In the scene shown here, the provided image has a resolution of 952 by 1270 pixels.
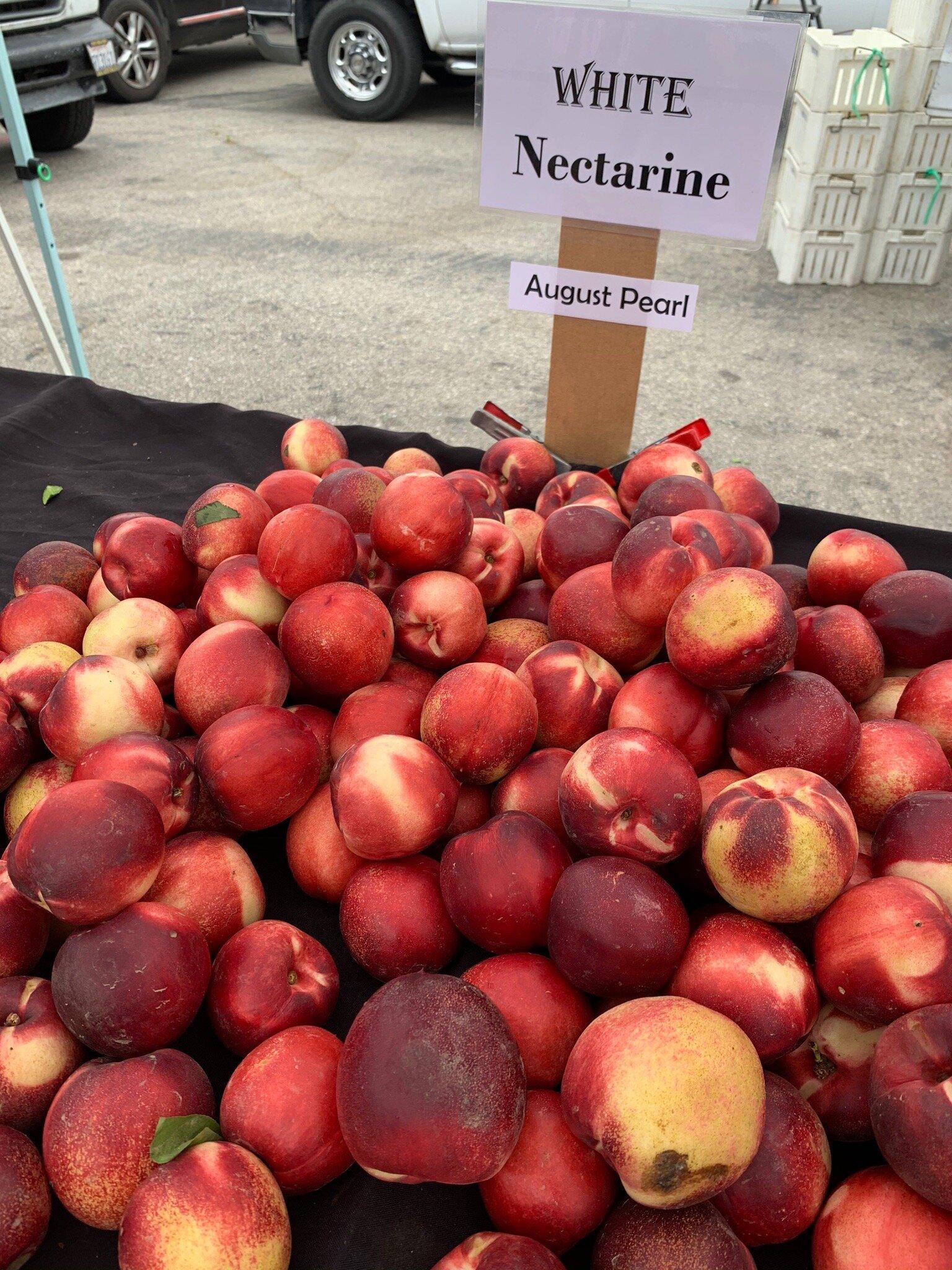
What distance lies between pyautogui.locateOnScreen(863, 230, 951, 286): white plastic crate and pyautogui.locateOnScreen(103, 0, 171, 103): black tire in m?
7.22

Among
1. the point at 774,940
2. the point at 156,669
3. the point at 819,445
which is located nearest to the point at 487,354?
the point at 819,445

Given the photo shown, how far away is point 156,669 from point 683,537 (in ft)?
2.90

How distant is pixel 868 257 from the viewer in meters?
5.58

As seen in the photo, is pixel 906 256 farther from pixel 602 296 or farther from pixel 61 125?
pixel 61 125

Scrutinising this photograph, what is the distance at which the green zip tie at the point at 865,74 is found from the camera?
4539 millimetres

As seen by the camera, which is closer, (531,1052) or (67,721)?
(531,1052)

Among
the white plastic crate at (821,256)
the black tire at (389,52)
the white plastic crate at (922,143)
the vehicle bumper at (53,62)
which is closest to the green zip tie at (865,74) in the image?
the white plastic crate at (922,143)

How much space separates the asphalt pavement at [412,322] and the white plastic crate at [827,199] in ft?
1.31

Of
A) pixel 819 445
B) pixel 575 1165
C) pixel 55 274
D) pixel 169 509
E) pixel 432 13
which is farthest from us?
pixel 432 13

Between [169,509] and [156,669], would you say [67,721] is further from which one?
[169,509]

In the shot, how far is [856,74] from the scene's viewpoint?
15.2 feet

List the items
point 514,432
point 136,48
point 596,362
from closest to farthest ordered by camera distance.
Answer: point 596,362 < point 514,432 < point 136,48

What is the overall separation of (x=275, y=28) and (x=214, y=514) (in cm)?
912

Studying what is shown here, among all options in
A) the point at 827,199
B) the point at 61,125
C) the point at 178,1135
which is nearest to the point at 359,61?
the point at 61,125
